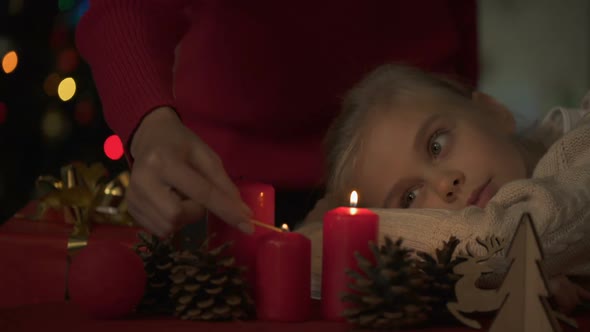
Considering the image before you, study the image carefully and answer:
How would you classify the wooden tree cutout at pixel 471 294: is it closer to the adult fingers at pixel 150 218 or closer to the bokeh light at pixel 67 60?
the adult fingers at pixel 150 218

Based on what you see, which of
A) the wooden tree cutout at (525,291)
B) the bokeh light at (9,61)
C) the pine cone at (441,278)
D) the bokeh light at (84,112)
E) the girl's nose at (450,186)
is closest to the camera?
the wooden tree cutout at (525,291)

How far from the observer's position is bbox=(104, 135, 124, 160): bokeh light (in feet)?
8.25

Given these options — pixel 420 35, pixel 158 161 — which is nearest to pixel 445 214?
pixel 158 161

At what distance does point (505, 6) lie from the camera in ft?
12.2

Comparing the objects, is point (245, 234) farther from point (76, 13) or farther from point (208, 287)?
point (76, 13)

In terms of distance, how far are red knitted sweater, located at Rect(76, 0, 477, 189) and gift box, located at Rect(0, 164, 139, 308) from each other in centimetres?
26

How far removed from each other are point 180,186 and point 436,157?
25.3 inches

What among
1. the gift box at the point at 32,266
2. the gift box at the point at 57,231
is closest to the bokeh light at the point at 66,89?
the gift box at the point at 57,231

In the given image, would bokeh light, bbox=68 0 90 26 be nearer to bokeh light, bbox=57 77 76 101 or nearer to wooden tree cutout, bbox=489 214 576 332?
bokeh light, bbox=57 77 76 101

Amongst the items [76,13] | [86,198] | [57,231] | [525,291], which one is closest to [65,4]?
[76,13]

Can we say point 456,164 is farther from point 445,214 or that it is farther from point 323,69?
point 323,69

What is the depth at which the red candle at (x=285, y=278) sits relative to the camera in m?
0.80

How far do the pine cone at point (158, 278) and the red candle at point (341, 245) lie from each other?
191 millimetres

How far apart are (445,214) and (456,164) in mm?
321
